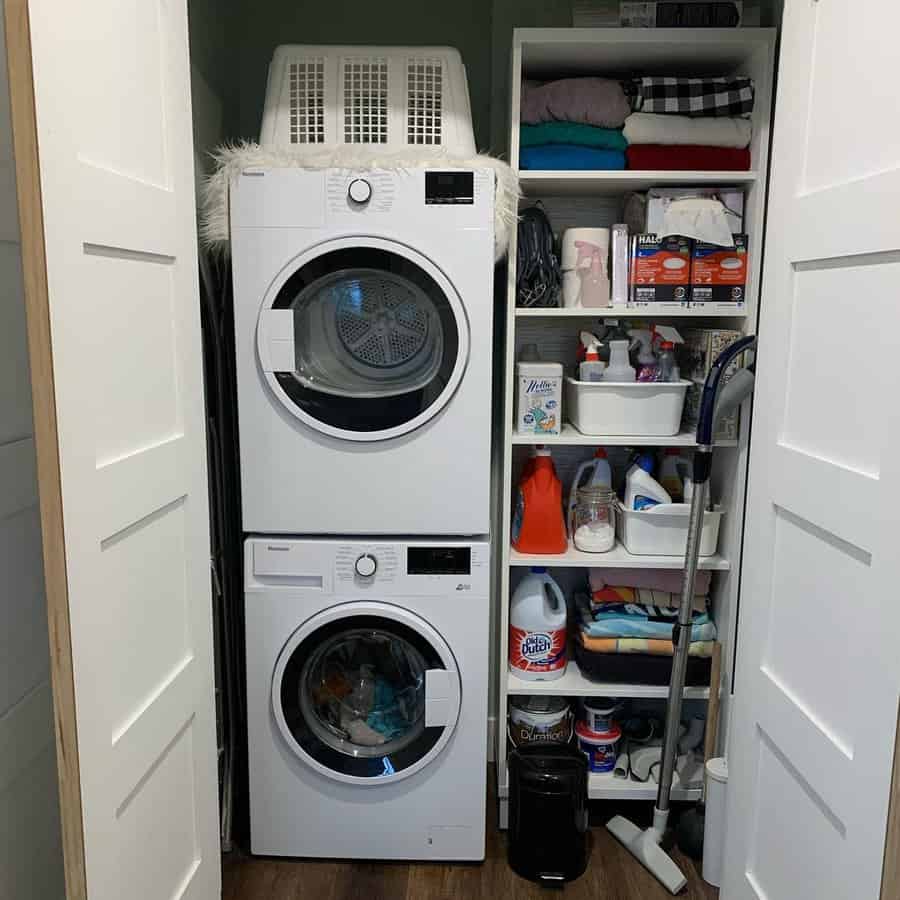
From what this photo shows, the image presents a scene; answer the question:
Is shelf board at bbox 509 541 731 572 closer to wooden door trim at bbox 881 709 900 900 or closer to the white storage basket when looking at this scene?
the white storage basket

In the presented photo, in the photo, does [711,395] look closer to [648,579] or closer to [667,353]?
[667,353]

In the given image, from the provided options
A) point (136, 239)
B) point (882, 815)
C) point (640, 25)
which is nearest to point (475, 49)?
point (640, 25)

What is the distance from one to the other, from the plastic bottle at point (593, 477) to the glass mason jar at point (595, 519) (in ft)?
0.06

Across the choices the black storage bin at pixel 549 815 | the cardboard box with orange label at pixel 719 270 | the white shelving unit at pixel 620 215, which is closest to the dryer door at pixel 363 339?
the white shelving unit at pixel 620 215

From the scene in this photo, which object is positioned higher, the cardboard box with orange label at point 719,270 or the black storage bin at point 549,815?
the cardboard box with orange label at point 719,270

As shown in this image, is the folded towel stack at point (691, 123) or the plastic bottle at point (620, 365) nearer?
the folded towel stack at point (691, 123)

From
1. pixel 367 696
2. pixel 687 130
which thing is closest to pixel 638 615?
pixel 367 696

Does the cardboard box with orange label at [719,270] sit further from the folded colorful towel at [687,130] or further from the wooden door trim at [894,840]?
the wooden door trim at [894,840]

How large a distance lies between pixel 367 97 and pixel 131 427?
3.64ft

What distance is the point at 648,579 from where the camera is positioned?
7.48 feet

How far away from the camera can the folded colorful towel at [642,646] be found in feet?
7.27

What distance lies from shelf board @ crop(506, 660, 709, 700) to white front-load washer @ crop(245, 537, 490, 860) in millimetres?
205

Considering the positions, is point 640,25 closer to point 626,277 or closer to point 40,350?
point 626,277

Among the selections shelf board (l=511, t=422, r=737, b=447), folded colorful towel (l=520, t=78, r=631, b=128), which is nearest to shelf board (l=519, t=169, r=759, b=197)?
folded colorful towel (l=520, t=78, r=631, b=128)
